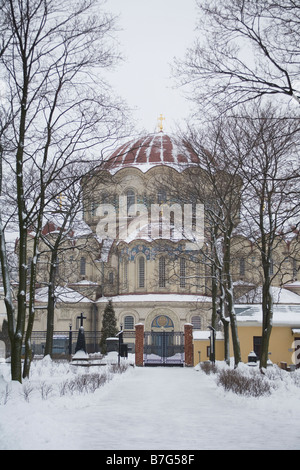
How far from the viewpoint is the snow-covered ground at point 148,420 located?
6734 millimetres

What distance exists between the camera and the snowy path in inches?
265

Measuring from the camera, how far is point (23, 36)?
42.1 feet

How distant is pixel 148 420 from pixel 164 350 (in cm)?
2368

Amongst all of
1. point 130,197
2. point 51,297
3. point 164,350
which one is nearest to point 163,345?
point 164,350

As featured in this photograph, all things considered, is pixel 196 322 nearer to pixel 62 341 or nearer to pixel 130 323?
pixel 130 323

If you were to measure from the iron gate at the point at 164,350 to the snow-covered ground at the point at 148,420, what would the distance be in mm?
17958

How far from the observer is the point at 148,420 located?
28.9 feet

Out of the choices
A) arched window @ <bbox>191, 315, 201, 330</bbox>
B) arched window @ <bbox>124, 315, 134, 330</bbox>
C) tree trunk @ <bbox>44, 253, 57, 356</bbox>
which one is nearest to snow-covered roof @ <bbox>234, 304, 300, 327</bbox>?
tree trunk @ <bbox>44, 253, 57, 356</bbox>

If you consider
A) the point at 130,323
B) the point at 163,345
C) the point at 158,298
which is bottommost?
the point at 163,345

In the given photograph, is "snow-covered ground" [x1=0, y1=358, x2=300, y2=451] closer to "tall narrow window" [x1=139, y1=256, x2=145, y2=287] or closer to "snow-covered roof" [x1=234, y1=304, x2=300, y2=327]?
"snow-covered roof" [x1=234, y1=304, x2=300, y2=327]

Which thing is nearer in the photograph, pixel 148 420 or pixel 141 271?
pixel 148 420
